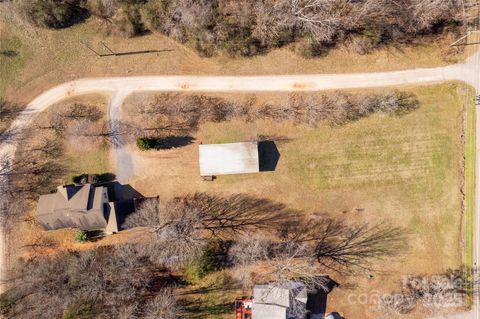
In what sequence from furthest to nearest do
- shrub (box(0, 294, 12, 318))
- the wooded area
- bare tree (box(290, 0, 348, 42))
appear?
shrub (box(0, 294, 12, 318)) → the wooded area → bare tree (box(290, 0, 348, 42))

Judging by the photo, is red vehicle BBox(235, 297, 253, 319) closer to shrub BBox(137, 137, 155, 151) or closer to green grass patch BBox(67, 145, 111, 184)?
shrub BBox(137, 137, 155, 151)

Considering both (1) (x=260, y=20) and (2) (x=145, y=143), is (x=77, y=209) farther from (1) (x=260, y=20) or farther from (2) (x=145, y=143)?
(1) (x=260, y=20)

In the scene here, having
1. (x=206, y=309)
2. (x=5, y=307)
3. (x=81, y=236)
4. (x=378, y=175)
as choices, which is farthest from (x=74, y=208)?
(x=378, y=175)

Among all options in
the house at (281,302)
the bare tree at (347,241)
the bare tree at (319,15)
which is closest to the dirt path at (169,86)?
the bare tree at (319,15)

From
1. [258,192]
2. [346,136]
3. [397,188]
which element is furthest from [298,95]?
Answer: [397,188]

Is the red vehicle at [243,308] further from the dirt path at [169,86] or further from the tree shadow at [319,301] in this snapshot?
the dirt path at [169,86]

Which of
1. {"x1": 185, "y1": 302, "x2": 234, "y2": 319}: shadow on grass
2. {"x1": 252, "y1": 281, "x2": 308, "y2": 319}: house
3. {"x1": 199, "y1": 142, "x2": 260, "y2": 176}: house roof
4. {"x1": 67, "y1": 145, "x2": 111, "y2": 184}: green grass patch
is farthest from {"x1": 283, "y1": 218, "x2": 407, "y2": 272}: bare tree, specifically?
{"x1": 67, "y1": 145, "x2": 111, "y2": 184}: green grass patch
